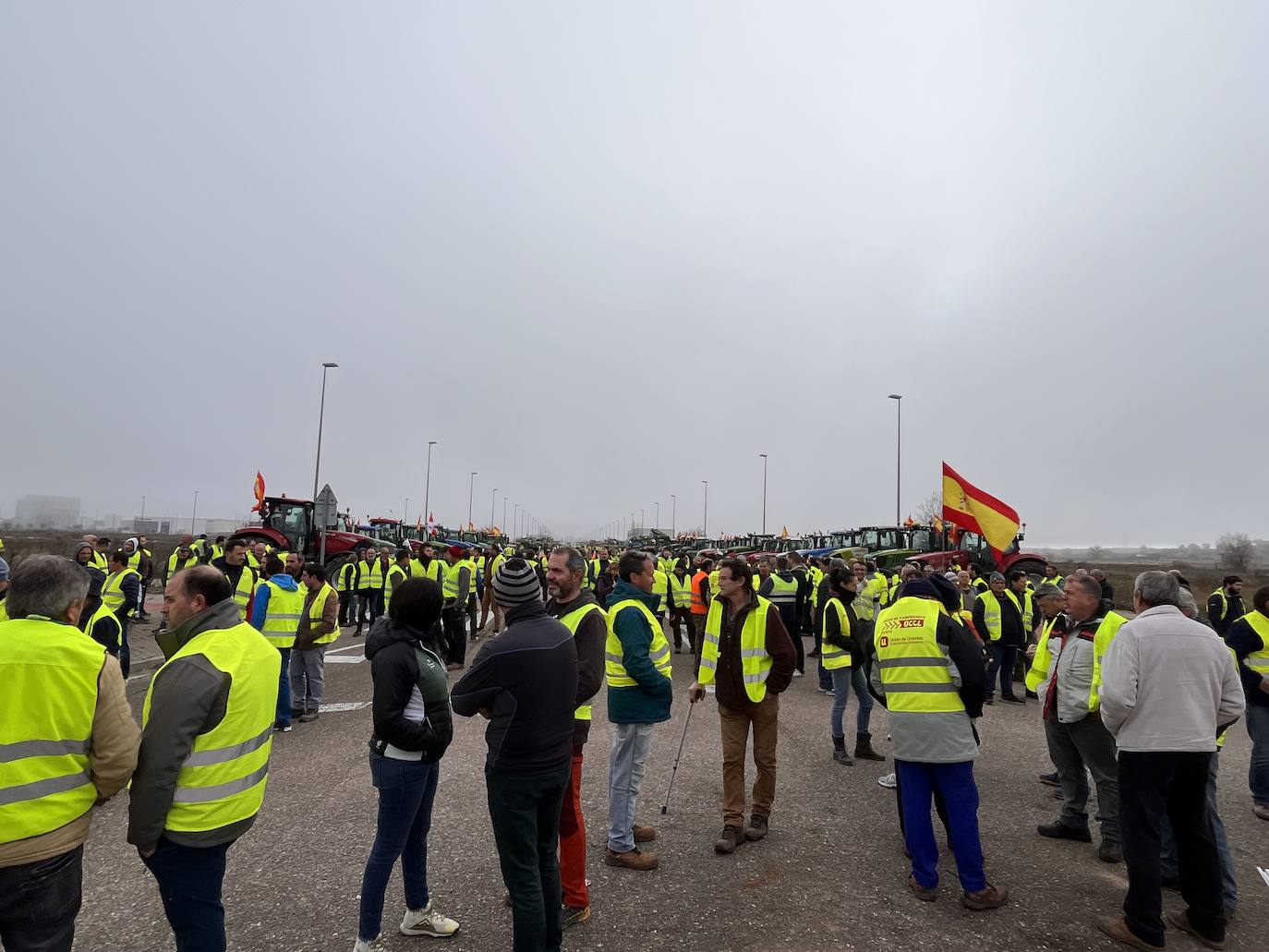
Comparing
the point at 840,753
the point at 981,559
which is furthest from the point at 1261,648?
the point at 981,559

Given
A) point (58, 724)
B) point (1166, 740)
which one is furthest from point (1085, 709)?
point (58, 724)

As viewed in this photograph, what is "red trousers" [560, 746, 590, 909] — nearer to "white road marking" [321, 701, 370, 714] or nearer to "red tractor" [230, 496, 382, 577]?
"white road marking" [321, 701, 370, 714]

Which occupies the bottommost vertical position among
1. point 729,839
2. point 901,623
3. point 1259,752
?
point 729,839

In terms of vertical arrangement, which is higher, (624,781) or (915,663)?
(915,663)

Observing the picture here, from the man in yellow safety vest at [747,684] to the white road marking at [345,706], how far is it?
18.1 ft

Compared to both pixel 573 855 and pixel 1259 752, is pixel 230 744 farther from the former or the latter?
pixel 1259 752

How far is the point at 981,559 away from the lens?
1911 centimetres

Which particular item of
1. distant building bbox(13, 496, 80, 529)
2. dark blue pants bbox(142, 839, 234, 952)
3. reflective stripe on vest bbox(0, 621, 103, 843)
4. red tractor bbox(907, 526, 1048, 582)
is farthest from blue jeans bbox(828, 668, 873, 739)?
distant building bbox(13, 496, 80, 529)

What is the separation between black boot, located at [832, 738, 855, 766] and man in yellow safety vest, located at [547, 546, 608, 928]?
3.47 metres

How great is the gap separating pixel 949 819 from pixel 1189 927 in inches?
51.6

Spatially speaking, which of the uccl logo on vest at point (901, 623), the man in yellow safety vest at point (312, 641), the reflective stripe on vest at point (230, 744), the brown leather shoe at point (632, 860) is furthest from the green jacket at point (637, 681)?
the man in yellow safety vest at point (312, 641)

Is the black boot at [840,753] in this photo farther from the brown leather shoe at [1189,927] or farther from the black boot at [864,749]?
the brown leather shoe at [1189,927]

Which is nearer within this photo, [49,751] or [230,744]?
[49,751]

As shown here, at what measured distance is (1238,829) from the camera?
17.3 ft
